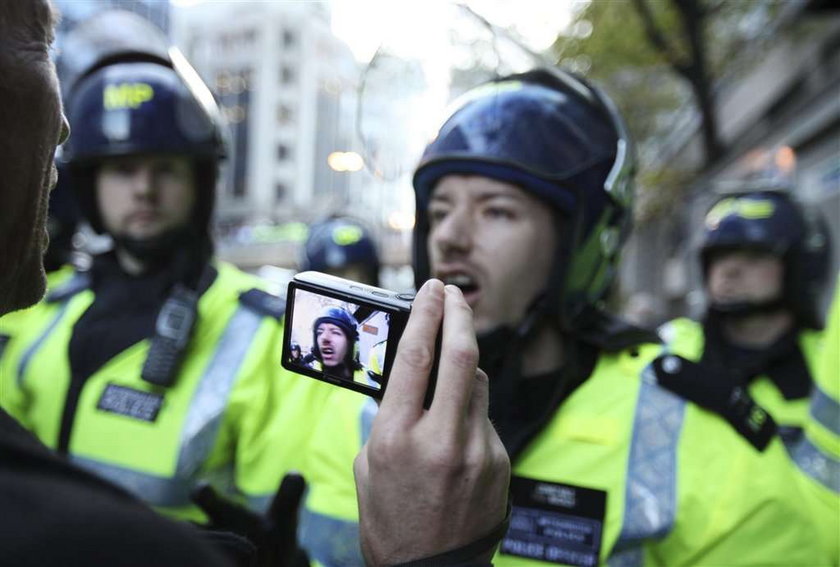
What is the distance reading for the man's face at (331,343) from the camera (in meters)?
0.99

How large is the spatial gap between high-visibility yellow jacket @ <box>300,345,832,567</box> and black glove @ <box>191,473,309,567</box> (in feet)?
0.53

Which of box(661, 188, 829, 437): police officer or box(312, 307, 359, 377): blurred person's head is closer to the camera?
box(312, 307, 359, 377): blurred person's head

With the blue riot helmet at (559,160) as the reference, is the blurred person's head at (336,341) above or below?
below

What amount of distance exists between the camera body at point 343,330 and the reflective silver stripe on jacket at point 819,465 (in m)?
1.10

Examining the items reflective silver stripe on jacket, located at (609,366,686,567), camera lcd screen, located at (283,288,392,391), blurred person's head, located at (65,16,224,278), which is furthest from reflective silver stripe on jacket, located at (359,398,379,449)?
blurred person's head, located at (65,16,224,278)

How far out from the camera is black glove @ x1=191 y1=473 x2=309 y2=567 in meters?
1.41

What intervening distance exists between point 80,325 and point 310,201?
48448mm

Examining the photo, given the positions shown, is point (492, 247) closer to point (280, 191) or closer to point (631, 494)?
point (631, 494)

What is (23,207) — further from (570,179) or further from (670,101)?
(670,101)

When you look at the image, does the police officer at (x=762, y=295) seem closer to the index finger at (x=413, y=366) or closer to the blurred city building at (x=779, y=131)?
the blurred city building at (x=779, y=131)

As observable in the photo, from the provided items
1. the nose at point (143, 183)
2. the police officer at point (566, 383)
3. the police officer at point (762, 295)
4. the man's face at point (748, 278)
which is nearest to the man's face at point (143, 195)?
the nose at point (143, 183)

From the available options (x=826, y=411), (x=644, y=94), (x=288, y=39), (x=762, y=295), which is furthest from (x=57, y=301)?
(x=288, y=39)

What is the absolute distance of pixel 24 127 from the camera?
88 cm

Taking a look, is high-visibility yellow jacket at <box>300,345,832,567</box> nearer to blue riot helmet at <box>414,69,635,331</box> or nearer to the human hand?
blue riot helmet at <box>414,69,635,331</box>
